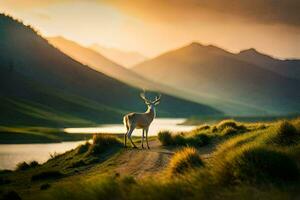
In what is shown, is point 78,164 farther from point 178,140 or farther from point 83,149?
point 178,140

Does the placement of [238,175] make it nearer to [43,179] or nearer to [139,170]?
[139,170]

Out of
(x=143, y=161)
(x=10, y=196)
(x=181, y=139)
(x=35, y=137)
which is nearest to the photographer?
(x=10, y=196)

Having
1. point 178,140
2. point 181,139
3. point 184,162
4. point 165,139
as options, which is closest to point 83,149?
point 165,139

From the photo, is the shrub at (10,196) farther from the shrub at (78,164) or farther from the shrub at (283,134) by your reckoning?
the shrub at (283,134)

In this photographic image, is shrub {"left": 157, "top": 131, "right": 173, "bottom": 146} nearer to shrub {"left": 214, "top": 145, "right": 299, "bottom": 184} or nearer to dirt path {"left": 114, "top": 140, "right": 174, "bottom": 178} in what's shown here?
dirt path {"left": 114, "top": 140, "right": 174, "bottom": 178}

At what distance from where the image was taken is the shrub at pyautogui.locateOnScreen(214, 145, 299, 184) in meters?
12.8

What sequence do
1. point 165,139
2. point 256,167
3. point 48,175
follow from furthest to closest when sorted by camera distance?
point 165,139, point 48,175, point 256,167

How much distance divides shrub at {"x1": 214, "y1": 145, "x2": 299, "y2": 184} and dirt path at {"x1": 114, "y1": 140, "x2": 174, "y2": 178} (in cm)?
620

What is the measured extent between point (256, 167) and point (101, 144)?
55.8 feet

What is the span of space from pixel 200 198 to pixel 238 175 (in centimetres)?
138

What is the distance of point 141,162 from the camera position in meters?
22.6

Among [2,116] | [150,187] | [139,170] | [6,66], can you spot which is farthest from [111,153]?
[6,66]

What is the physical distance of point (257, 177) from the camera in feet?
41.5

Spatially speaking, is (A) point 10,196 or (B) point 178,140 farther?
(B) point 178,140
